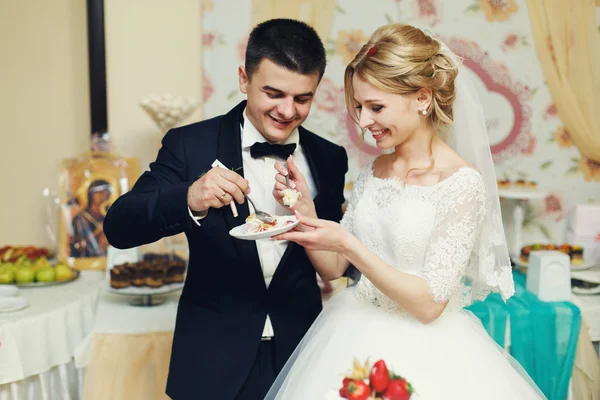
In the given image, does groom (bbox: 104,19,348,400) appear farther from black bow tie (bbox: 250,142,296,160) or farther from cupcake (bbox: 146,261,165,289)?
cupcake (bbox: 146,261,165,289)

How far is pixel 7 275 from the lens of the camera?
2934mm

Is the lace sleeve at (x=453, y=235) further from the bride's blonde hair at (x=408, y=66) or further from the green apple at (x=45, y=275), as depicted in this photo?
the green apple at (x=45, y=275)

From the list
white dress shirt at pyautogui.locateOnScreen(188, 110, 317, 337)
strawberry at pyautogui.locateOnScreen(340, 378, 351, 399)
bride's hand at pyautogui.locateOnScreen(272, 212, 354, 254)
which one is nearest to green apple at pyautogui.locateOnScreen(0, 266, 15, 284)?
white dress shirt at pyautogui.locateOnScreen(188, 110, 317, 337)

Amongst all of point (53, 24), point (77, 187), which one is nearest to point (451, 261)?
point (77, 187)

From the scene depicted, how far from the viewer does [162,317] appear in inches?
101

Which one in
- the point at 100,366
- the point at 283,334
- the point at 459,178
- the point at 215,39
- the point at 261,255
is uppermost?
the point at 215,39

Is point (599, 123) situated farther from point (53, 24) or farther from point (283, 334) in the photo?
point (53, 24)

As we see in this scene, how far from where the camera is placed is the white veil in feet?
5.75

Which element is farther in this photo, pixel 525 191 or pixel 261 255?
pixel 525 191

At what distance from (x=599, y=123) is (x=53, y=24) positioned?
3.18 metres

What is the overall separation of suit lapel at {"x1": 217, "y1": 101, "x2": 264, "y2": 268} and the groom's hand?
0.59 ft

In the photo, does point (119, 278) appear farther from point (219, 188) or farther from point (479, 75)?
point (479, 75)

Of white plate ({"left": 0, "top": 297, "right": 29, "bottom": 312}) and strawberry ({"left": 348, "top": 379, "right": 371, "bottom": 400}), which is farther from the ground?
strawberry ({"left": 348, "top": 379, "right": 371, "bottom": 400})

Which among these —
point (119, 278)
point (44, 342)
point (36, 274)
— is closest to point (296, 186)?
point (119, 278)
